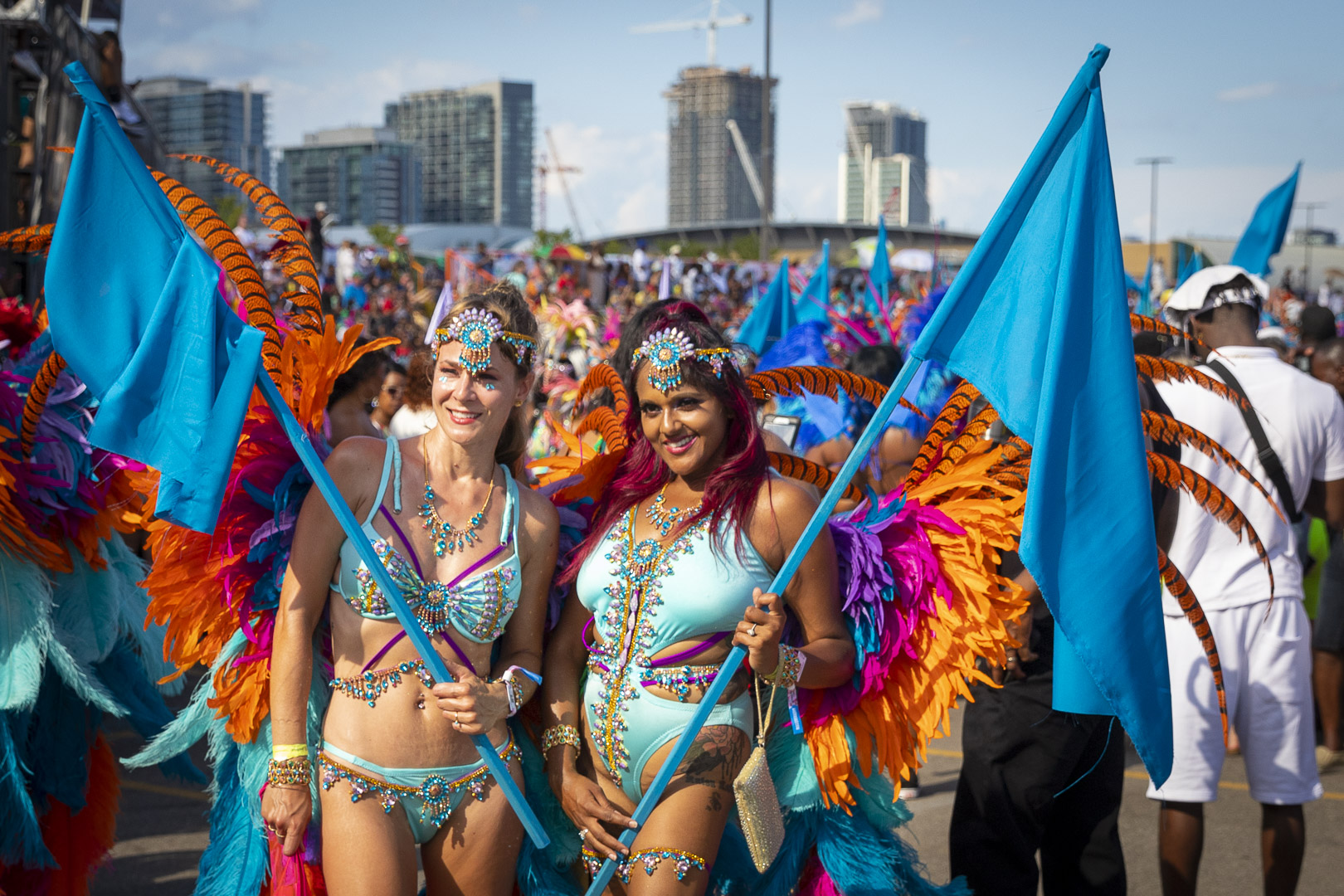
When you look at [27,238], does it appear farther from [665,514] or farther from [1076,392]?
[1076,392]

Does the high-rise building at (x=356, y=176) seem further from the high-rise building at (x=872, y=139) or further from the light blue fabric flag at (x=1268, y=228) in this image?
the light blue fabric flag at (x=1268, y=228)

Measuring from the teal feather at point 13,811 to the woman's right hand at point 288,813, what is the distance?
118 cm

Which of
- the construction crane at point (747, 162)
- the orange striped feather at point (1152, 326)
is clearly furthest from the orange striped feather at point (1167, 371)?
the construction crane at point (747, 162)

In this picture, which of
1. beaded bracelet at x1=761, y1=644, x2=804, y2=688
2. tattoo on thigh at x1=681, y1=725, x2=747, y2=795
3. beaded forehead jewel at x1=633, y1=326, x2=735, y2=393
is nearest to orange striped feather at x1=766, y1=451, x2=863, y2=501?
beaded forehead jewel at x1=633, y1=326, x2=735, y2=393

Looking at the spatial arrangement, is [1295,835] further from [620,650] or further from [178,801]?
[178,801]

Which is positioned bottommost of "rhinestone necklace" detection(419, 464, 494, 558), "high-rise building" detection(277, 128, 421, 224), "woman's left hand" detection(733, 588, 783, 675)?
"woman's left hand" detection(733, 588, 783, 675)

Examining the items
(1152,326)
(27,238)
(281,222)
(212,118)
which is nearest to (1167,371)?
(1152,326)

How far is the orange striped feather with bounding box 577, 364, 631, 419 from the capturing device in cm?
286

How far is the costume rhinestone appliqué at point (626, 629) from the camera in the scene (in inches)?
97.7

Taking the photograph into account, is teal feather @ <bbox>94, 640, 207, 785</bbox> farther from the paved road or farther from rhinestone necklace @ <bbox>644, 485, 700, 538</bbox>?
rhinestone necklace @ <bbox>644, 485, 700, 538</bbox>

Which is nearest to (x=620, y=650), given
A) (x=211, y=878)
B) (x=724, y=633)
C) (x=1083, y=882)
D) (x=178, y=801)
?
(x=724, y=633)

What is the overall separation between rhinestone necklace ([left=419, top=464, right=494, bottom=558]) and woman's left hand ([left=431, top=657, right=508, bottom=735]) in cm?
27

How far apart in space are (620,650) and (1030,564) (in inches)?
34.8

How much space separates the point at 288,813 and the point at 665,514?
0.97 m
